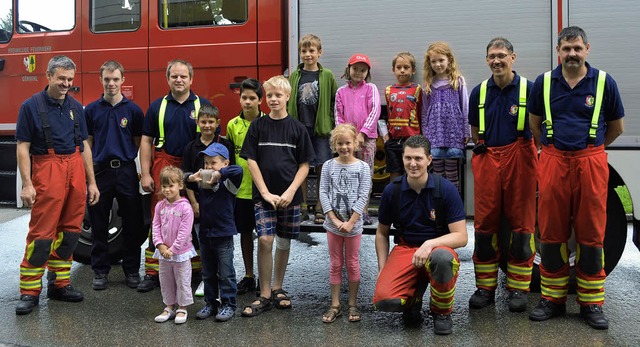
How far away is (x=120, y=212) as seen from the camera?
5293mm

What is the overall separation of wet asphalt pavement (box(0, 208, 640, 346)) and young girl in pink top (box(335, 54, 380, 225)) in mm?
1005

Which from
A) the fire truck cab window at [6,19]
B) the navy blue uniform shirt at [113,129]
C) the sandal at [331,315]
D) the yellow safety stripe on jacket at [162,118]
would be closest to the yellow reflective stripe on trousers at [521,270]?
the sandal at [331,315]

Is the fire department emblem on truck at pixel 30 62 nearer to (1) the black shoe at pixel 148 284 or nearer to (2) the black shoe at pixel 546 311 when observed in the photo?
(1) the black shoe at pixel 148 284

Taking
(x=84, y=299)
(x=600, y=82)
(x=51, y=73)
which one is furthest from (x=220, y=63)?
(x=600, y=82)

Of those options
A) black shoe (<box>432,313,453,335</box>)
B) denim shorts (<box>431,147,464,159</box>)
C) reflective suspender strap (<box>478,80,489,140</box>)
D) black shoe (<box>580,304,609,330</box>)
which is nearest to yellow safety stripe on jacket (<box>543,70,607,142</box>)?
reflective suspender strap (<box>478,80,489,140</box>)

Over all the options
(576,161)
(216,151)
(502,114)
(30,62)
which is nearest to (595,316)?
(576,161)

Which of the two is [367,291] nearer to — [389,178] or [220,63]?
[389,178]

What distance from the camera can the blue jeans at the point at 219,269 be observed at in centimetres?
432

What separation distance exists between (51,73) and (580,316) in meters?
4.16

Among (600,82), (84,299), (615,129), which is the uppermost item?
(600,82)

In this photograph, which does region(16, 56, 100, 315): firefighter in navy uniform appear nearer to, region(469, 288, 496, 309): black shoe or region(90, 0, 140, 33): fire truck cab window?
region(90, 0, 140, 33): fire truck cab window

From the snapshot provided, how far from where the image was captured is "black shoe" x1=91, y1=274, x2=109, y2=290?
5227 millimetres

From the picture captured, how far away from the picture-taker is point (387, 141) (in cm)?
516

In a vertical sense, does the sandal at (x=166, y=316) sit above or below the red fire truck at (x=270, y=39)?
below
